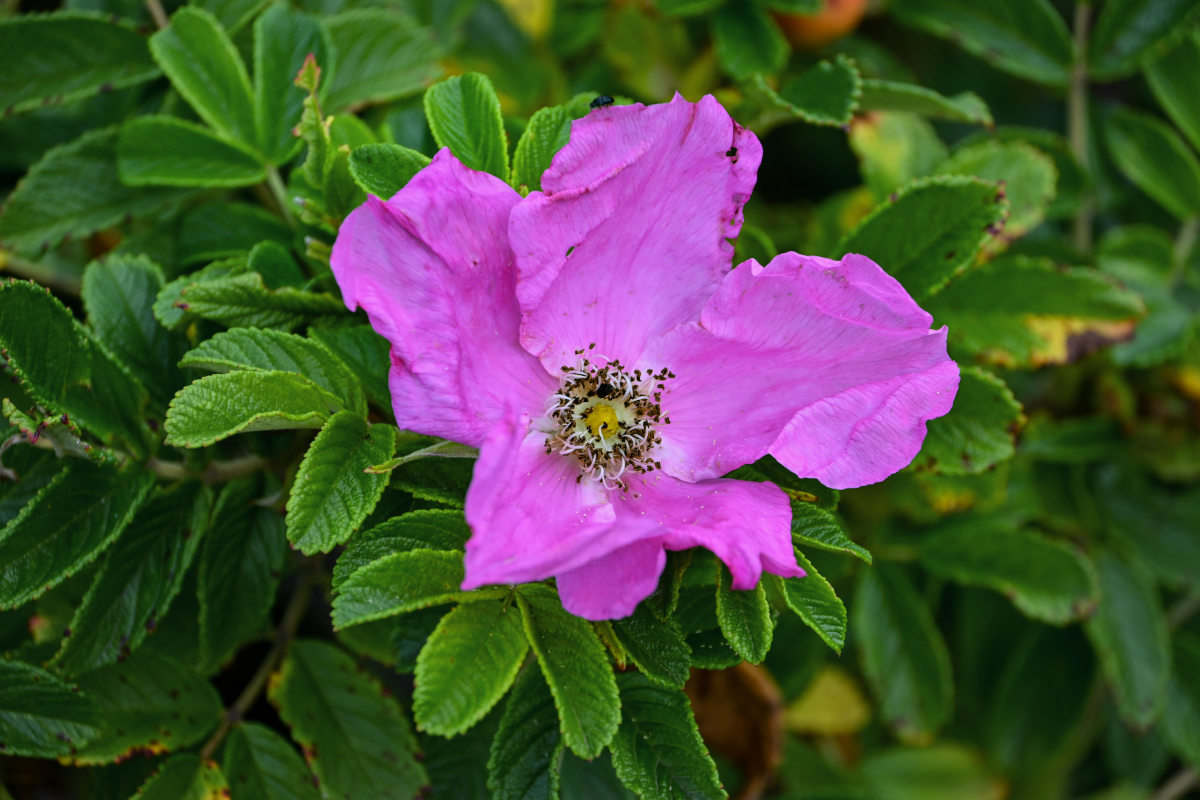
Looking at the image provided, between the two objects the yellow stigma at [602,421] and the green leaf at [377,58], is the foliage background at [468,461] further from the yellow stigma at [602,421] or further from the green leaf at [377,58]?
the yellow stigma at [602,421]

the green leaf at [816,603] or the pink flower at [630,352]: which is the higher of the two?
the pink flower at [630,352]

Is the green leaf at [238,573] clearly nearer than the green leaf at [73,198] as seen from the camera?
Yes

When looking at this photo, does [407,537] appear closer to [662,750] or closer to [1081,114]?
[662,750]

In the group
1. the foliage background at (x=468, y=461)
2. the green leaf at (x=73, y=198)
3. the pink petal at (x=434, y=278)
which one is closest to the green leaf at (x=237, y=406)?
the foliage background at (x=468, y=461)

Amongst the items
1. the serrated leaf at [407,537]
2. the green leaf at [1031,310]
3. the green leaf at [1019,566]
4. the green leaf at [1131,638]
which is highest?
the serrated leaf at [407,537]

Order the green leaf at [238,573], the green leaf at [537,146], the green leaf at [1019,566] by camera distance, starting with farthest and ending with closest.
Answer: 1. the green leaf at [1019,566]
2. the green leaf at [238,573]
3. the green leaf at [537,146]

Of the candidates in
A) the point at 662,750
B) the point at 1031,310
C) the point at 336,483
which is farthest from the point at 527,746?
the point at 1031,310

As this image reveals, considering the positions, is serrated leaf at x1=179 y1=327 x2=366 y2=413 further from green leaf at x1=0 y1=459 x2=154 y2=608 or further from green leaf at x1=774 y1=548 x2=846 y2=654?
green leaf at x1=774 y1=548 x2=846 y2=654
